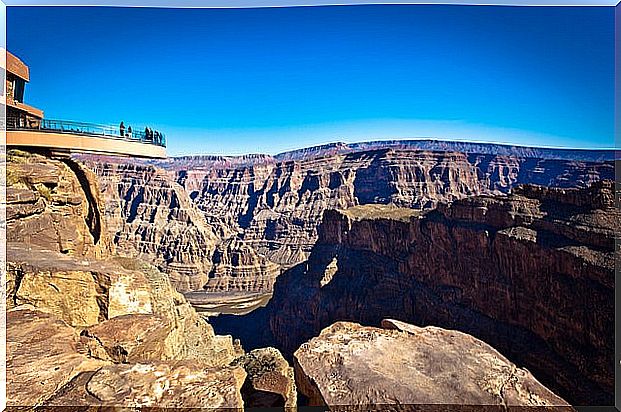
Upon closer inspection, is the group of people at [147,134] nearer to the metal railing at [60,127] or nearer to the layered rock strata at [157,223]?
the metal railing at [60,127]

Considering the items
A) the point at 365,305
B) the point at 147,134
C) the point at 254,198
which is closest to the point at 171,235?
the point at 254,198

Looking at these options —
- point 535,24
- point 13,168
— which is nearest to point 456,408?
point 535,24

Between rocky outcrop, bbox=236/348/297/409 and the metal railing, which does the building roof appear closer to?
the metal railing

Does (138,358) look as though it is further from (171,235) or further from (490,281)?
(171,235)

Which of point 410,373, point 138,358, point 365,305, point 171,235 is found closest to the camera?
point 410,373

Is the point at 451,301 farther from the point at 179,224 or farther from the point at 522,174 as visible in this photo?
the point at 179,224

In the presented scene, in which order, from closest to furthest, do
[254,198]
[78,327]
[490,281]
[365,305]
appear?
1. [78,327]
2. [490,281]
3. [365,305]
4. [254,198]
